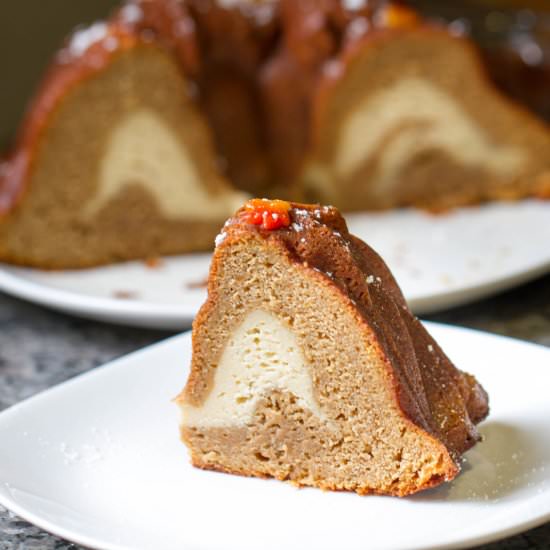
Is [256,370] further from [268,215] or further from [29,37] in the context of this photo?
[29,37]

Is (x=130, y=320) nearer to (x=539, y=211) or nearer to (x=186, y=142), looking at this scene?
(x=186, y=142)

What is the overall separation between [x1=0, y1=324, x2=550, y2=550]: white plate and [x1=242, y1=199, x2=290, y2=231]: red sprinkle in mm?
444

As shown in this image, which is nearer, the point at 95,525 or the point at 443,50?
the point at 95,525

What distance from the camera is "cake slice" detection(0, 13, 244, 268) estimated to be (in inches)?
139

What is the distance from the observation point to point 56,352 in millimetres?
2904

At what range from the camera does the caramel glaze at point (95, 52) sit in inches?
139

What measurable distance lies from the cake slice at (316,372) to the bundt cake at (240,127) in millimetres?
1580

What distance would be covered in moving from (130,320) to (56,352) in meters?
0.20

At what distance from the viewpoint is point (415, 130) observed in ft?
13.0

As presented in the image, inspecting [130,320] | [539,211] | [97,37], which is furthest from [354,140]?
[130,320]

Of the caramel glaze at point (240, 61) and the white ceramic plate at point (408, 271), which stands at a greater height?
the caramel glaze at point (240, 61)

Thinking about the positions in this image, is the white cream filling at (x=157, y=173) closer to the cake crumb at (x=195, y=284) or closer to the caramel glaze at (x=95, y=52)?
the caramel glaze at (x=95, y=52)

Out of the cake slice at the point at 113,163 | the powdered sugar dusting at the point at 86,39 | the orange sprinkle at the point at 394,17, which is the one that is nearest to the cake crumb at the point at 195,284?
the cake slice at the point at 113,163

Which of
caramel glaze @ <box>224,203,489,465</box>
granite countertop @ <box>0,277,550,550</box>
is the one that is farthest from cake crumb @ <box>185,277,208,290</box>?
caramel glaze @ <box>224,203,489,465</box>
